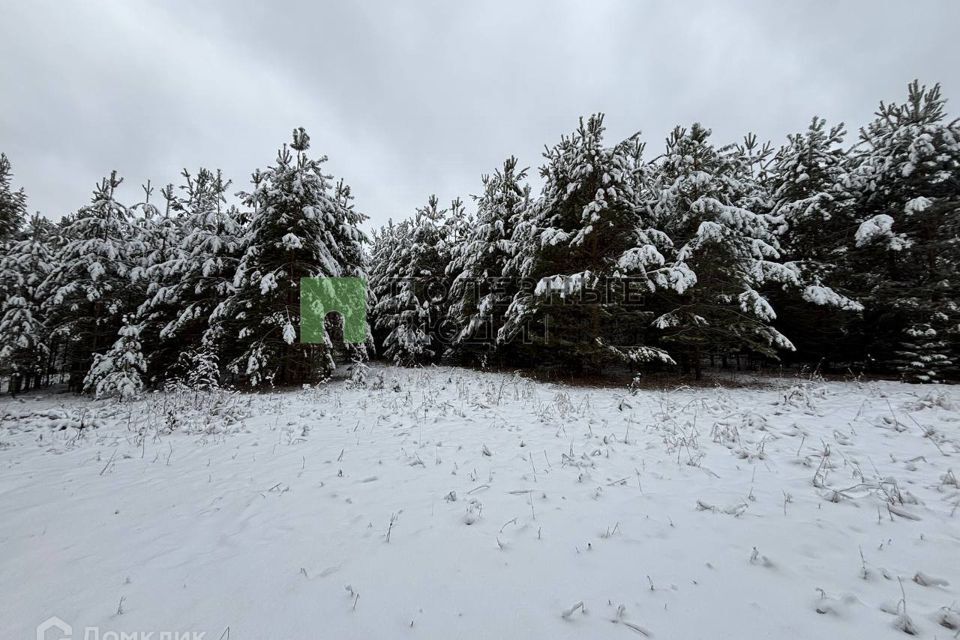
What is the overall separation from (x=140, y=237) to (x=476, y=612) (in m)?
19.6

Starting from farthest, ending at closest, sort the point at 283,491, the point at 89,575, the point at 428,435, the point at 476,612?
1. the point at 428,435
2. the point at 283,491
3. the point at 89,575
4. the point at 476,612

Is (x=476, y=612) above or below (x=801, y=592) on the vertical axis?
below

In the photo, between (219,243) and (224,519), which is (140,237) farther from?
(224,519)

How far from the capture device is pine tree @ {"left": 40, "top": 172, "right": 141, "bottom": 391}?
1275 cm

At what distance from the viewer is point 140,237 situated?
14.8m

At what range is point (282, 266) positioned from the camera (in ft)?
40.1

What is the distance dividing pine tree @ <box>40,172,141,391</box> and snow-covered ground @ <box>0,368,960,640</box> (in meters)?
8.87

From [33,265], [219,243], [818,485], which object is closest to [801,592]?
[818,485]

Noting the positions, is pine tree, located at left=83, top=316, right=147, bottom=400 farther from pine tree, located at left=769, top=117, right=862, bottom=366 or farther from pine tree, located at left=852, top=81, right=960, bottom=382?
pine tree, located at left=852, top=81, right=960, bottom=382

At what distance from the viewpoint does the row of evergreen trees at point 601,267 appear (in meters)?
12.1

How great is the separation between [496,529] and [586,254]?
36.4ft

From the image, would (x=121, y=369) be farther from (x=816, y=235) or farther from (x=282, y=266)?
(x=816, y=235)

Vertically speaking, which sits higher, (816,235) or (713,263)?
(816,235)

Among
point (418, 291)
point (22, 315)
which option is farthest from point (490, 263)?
point (22, 315)
